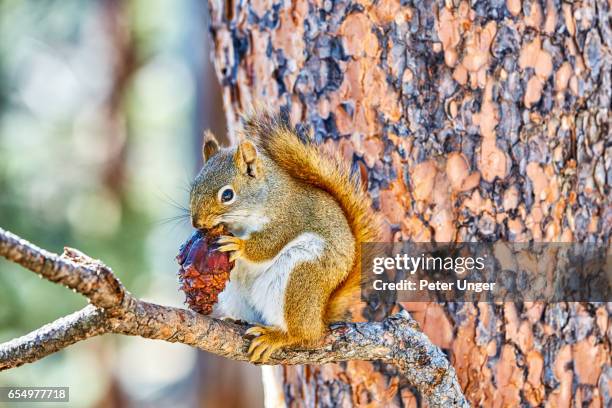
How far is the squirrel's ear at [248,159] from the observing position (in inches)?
67.2

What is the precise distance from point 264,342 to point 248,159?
458 mm

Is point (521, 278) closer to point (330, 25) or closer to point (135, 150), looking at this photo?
point (330, 25)

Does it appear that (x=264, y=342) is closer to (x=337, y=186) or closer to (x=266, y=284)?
(x=266, y=284)

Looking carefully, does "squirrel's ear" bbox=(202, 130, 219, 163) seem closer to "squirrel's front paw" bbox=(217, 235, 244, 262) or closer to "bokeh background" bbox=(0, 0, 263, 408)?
"squirrel's front paw" bbox=(217, 235, 244, 262)

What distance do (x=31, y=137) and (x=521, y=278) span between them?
14.3 ft

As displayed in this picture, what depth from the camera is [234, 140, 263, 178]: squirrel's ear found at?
5.60 ft

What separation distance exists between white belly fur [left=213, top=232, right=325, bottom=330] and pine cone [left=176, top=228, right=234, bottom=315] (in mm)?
109

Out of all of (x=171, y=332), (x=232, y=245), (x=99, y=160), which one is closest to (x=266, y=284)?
(x=232, y=245)

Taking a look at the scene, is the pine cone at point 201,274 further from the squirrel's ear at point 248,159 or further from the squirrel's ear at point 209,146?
the squirrel's ear at point 209,146

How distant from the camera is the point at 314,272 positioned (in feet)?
4.98

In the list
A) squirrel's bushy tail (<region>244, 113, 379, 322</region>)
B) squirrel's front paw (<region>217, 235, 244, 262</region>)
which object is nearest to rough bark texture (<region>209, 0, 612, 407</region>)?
squirrel's bushy tail (<region>244, 113, 379, 322</region>)

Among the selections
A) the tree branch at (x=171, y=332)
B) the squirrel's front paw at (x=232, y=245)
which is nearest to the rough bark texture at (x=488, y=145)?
the tree branch at (x=171, y=332)

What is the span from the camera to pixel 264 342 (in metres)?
1.48

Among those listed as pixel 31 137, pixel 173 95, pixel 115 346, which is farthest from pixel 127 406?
pixel 173 95
